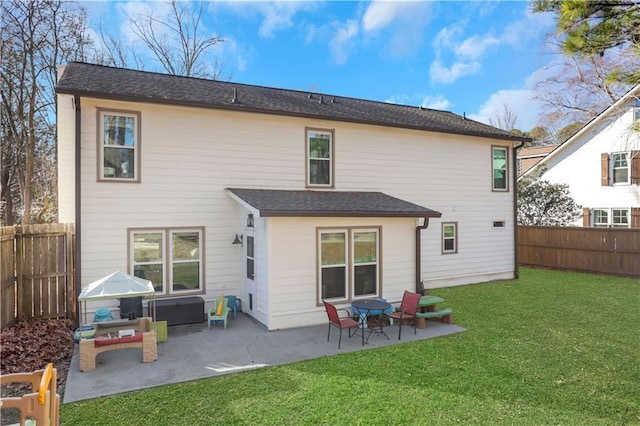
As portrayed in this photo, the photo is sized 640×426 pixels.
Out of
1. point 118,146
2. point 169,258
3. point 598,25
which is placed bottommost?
point 169,258

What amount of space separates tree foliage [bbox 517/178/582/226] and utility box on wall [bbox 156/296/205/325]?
51.6ft

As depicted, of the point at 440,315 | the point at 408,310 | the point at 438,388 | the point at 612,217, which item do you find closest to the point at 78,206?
the point at 408,310

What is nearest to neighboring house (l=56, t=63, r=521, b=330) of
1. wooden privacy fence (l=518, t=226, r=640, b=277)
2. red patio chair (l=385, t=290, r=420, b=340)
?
red patio chair (l=385, t=290, r=420, b=340)

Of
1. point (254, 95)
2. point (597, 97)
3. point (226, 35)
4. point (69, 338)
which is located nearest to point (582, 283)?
point (254, 95)

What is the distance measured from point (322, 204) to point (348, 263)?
1.50 meters

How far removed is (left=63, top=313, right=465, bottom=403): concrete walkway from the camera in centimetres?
551

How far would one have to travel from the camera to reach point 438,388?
16.9 feet

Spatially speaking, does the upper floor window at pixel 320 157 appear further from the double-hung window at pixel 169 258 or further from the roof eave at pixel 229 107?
the double-hung window at pixel 169 258

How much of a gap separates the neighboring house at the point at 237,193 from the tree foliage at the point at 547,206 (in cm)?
898

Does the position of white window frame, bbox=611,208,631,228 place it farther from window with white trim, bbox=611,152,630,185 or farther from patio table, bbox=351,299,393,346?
patio table, bbox=351,299,393,346

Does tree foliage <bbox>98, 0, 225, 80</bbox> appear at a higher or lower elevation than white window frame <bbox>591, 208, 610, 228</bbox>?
higher

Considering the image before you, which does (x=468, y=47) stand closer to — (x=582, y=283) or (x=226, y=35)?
(x=582, y=283)

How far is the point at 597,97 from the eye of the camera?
23.4 m

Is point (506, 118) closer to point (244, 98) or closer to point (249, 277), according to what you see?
point (244, 98)
